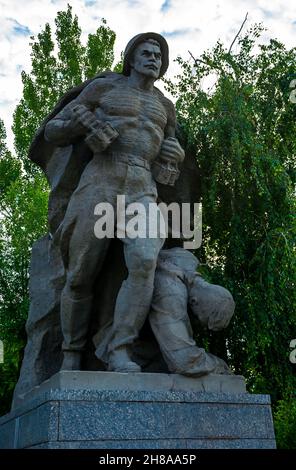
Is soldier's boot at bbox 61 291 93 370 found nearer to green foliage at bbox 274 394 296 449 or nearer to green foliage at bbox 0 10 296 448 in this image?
green foliage at bbox 0 10 296 448

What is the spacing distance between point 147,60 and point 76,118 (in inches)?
35.5

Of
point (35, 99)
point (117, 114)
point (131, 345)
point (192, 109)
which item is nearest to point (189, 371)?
point (131, 345)

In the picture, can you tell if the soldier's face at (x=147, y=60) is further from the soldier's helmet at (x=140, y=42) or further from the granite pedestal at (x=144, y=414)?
the granite pedestal at (x=144, y=414)

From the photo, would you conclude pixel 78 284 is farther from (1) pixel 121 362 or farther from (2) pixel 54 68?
(2) pixel 54 68

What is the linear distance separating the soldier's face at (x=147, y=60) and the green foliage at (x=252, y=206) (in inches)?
55.6

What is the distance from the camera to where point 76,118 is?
486 centimetres

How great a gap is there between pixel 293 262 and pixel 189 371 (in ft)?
10.0

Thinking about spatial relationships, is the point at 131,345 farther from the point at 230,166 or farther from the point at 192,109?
the point at 192,109

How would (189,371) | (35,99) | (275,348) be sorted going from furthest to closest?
(35,99), (275,348), (189,371)

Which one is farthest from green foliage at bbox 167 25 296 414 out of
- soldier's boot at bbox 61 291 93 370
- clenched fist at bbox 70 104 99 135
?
soldier's boot at bbox 61 291 93 370

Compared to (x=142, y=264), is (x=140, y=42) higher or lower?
higher

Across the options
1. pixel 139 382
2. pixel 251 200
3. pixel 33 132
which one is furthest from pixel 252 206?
pixel 33 132

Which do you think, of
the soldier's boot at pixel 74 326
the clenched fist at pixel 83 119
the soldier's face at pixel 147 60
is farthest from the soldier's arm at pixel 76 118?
the soldier's boot at pixel 74 326

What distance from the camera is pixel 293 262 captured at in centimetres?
686
